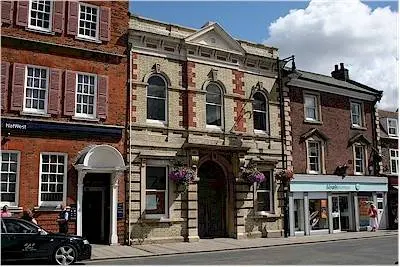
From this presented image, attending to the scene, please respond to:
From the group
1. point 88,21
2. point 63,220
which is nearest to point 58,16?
point 88,21

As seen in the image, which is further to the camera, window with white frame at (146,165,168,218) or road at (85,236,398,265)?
window with white frame at (146,165,168,218)

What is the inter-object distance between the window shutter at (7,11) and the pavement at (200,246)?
9.25 meters

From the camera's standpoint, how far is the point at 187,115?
862 inches

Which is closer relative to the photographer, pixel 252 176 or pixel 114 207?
pixel 114 207

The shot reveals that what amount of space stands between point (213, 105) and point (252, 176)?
3.88m

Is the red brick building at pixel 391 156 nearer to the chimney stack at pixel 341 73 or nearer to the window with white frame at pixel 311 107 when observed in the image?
the chimney stack at pixel 341 73

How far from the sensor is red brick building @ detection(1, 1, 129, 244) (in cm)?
1784

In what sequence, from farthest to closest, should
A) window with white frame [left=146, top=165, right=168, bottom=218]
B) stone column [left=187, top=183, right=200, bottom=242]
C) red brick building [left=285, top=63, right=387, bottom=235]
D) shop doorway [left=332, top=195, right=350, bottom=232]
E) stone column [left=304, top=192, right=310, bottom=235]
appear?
shop doorway [left=332, top=195, right=350, bottom=232] → red brick building [left=285, top=63, right=387, bottom=235] → stone column [left=304, top=192, right=310, bottom=235] → stone column [left=187, top=183, right=200, bottom=242] → window with white frame [left=146, top=165, right=168, bottom=218]

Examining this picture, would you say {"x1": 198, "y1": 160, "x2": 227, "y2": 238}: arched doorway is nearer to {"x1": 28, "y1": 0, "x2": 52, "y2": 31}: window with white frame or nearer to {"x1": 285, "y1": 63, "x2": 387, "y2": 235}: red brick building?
{"x1": 285, "y1": 63, "x2": 387, "y2": 235}: red brick building

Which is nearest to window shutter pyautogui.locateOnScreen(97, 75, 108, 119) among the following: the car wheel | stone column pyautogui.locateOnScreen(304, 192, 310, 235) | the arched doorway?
the arched doorway

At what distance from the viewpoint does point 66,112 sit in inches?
745

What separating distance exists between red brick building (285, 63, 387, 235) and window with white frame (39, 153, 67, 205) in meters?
11.8

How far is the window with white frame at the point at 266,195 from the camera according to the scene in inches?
934

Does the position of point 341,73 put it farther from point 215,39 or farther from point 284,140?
point 215,39
